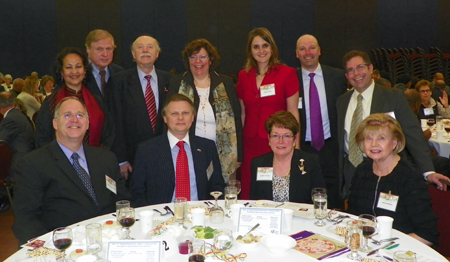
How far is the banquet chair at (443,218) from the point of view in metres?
2.63

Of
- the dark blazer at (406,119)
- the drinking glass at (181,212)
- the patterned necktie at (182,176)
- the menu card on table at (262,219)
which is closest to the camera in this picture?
the menu card on table at (262,219)

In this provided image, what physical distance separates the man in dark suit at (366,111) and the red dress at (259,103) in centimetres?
47

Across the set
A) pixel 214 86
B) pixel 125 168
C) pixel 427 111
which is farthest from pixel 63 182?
pixel 427 111

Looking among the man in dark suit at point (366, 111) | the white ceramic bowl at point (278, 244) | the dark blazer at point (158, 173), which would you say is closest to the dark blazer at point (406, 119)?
the man in dark suit at point (366, 111)

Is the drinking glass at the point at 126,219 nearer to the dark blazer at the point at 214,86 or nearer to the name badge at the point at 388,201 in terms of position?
the name badge at the point at 388,201

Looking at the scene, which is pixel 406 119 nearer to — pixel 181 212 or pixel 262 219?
pixel 262 219

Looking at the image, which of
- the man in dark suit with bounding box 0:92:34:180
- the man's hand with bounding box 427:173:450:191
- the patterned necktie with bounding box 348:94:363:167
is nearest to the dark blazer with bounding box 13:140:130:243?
the patterned necktie with bounding box 348:94:363:167

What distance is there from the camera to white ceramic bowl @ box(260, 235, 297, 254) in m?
1.98

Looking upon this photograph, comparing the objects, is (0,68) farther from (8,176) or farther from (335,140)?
(335,140)

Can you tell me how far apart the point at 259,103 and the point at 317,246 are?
2.04m

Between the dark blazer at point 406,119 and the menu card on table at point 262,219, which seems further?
the dark blazer at point 406,119

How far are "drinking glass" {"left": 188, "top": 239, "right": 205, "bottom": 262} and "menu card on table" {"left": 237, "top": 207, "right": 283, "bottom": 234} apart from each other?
0.37 meters

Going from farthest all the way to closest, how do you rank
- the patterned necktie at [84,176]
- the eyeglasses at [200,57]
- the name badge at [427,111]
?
the name badge at [427,111] → the eyeglasses at [200,57] → the patterned necktie at [84,176]

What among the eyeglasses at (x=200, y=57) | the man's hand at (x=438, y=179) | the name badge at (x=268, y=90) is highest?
the eyeglasses at (x=200, y=57)
